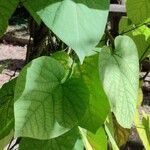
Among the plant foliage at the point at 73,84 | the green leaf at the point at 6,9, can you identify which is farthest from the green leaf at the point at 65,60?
the green leaf at the point at 6,9

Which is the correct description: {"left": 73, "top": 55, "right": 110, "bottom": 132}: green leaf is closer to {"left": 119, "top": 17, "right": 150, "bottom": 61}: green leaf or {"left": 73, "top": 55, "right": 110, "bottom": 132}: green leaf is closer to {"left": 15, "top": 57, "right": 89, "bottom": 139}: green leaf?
{"left": 15, "top": 57, "right": 89, "bottom": 139}: green leaf

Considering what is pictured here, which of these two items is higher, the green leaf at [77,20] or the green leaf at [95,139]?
the green leaf at [77,20]

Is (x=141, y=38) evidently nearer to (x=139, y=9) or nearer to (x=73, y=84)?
(x=139, y=9)

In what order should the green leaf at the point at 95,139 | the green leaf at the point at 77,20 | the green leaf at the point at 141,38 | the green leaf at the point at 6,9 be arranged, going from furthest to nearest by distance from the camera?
the green leaf at the point at 141,38
the green leaf at the point at 95,139
the green leaf at the point at 6,9
the green leaf at the point at 77,20

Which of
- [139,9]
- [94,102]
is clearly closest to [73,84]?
[94,102]

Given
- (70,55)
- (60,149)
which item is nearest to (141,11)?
(70,55)

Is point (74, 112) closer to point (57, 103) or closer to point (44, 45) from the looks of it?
point (57, 103)

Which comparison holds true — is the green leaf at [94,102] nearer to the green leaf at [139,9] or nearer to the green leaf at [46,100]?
the green leaf at [46,100]
